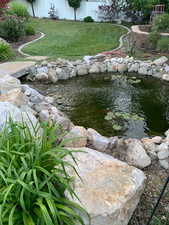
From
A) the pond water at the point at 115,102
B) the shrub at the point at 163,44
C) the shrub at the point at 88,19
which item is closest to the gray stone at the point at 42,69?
the pond water at the point at 115,102

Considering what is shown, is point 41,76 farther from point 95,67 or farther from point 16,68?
point 95,67

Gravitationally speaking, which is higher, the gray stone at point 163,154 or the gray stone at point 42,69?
the gray stone at point 42,69

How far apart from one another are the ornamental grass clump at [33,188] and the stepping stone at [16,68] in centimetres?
371

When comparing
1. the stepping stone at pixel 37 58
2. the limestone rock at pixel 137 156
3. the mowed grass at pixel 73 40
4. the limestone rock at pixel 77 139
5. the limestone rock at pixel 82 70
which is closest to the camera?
the limestone rock at pixel 137 156

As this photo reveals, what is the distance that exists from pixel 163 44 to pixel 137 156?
16.7 feet

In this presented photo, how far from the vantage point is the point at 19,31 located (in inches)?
322

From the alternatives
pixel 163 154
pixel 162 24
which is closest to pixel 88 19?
pixel 162 24

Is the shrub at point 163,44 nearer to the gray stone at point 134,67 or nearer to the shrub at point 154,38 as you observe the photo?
the shrub at point 154,38

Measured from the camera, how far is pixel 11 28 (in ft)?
25.9

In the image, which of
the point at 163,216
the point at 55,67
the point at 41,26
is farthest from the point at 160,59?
the point at 41,26

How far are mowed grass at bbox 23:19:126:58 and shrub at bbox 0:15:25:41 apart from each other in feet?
2.71

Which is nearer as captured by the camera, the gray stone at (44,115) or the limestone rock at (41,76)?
the gray stone at (44,115)

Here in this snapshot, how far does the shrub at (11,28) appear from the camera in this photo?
7909 millimetres

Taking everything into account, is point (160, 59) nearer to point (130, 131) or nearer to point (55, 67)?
point (55, 67)
